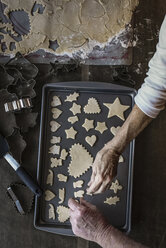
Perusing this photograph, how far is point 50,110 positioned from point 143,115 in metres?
0.33

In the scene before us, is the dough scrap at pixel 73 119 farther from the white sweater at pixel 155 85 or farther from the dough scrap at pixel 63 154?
the white sweater at pixel 155 85

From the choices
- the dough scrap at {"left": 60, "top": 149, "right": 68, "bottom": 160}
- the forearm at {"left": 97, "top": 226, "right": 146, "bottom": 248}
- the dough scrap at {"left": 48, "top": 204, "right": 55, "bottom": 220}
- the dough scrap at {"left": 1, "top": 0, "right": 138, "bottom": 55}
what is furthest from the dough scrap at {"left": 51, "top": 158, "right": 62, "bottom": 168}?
the dough scrap at {"left": 1, "top": 0, "right": 138, "bottom": 55}

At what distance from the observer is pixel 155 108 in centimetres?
74

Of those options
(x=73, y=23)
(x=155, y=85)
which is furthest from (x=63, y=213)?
(x=73, y=23)

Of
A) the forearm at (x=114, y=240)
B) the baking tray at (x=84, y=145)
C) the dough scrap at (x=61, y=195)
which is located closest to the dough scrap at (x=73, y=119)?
the baking tray at (x=84, y=145)

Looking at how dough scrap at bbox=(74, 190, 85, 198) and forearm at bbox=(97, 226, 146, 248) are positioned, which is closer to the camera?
forearm at bbox=(97, 226, 146, 248)

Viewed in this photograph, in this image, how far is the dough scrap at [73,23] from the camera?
1011 millimetres

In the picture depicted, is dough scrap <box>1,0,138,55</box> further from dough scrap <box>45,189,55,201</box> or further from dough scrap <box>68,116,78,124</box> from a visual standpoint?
dough scrap <box>45,189,55,201</box>

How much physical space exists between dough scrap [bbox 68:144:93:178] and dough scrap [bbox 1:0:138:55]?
34cm

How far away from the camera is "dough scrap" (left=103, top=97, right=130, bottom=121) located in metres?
0.95

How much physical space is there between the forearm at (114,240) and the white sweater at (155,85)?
0.32 metres

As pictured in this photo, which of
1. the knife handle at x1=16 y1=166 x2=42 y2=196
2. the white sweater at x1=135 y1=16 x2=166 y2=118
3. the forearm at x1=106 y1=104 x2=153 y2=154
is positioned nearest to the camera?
the white sweater at x1=135 y1=16 x2=166 y2=118

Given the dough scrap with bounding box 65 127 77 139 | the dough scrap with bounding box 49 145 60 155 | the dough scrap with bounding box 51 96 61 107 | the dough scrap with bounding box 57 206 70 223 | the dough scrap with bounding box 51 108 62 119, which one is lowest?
the dough scrap with bounding box 57 206 70 223

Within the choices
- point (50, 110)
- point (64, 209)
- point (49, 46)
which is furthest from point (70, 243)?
point (49, 46)
